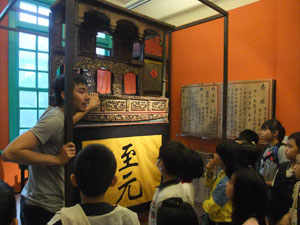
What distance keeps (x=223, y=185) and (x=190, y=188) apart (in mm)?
223

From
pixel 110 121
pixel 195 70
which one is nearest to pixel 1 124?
pixel 110 121

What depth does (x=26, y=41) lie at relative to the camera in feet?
12.2

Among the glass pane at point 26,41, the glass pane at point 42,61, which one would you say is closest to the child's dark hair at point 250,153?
the glass pane at point 42,61

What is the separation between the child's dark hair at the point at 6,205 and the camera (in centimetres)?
74

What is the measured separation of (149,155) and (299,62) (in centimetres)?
189

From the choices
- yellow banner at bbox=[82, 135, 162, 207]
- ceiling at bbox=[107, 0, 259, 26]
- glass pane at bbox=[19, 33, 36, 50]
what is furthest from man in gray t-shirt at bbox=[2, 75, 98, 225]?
glass pane at bbox=[19, 33, 36, 50]

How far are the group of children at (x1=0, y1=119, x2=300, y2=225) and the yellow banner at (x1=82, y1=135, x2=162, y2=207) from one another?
0.84 meters

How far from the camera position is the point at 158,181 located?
2.71m

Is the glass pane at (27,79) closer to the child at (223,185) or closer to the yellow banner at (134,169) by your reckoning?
the yellow banner at (134,169)

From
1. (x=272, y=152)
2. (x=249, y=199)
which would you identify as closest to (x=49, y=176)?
(x=249, y=199)

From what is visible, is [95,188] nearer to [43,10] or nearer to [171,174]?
[171,174]

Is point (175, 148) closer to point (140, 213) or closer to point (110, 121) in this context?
point (110, 121)

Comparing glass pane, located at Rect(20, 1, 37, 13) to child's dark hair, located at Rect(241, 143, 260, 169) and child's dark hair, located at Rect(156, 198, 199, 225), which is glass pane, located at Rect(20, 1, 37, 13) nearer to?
child's dark hair, located at Rect(241, 143, 260, 169)

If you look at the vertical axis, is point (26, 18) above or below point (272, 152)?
above
